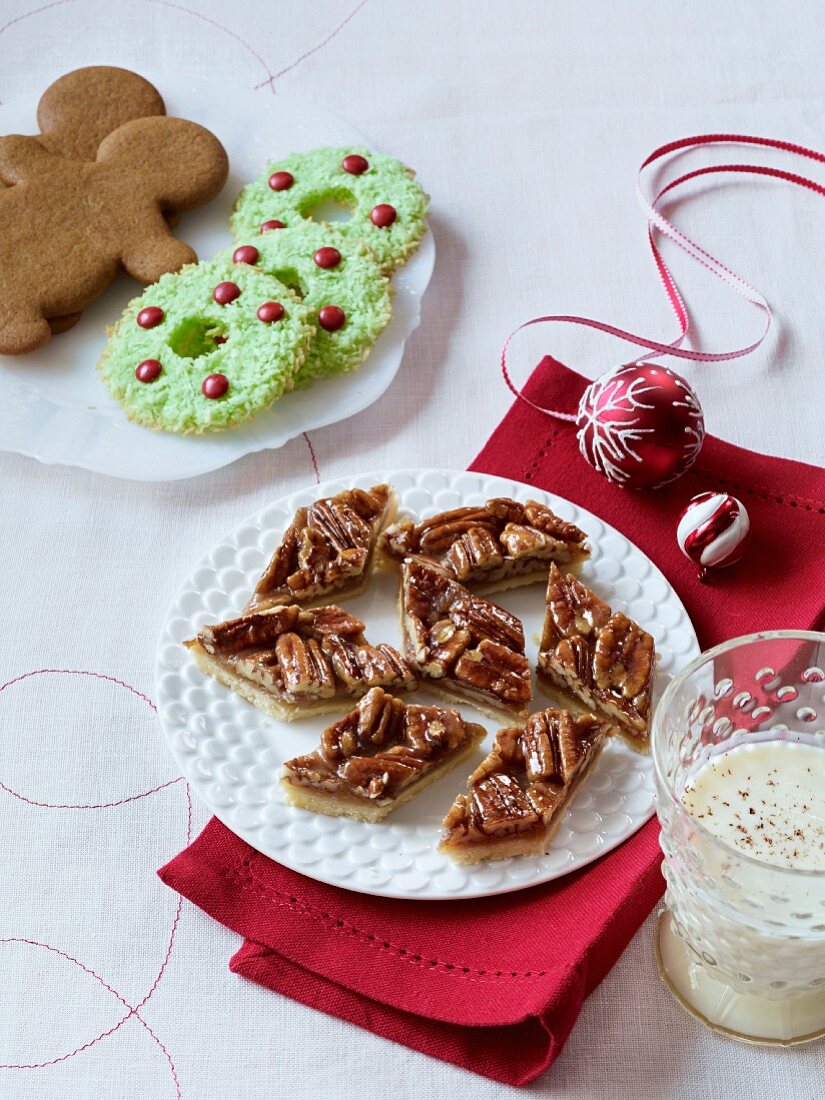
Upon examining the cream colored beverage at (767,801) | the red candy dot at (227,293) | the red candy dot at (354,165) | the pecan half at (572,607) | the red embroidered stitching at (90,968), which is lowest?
the red embroidered stitching at (90,968)

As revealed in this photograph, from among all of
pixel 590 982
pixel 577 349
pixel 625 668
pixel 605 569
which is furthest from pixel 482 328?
pixel 590 982

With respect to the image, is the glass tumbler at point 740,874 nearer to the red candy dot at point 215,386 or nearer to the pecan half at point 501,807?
the pecan half at point 501,807

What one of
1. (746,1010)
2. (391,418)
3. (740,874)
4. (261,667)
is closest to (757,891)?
(740,874)

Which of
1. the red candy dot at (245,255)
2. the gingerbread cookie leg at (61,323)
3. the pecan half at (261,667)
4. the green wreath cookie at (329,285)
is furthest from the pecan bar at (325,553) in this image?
the gingerbread cookie leg at (61,323)

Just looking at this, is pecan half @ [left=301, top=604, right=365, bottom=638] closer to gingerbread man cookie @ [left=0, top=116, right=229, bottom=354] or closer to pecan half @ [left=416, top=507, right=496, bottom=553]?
pecan half @ [left=416, top=507, right=496, bottom=553]

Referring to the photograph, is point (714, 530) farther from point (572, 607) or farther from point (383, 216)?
point (383, 216)
